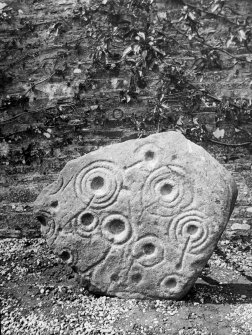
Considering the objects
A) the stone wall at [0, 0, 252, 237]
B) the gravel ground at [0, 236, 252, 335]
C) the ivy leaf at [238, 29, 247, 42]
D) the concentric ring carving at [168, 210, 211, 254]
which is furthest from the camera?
the stone wall at [0, 0, 252, 237]

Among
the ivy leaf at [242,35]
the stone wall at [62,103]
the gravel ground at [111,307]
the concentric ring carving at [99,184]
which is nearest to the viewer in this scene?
the gravel ground at [111,307]

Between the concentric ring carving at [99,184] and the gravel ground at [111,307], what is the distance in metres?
0.69

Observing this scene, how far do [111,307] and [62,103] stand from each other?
6.90 feet

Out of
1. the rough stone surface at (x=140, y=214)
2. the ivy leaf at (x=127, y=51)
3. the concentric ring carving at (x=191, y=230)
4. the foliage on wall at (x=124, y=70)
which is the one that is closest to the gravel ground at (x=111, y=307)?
the rough stone surface at (x=140, y=214)

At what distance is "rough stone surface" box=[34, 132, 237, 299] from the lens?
286 centimetres

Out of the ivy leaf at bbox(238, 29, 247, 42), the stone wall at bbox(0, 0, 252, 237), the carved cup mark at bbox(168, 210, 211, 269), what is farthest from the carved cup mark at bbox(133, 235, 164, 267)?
the ivy leaf at bbox(238, 29, 247, 42)

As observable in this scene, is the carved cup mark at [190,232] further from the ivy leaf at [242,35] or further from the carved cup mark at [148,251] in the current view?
the ivy leaf at [242,35]

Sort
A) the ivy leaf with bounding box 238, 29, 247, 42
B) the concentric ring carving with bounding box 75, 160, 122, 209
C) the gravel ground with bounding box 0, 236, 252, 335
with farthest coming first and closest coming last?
the ivy leaf with bounding box 238, 29, 247, 42 < the concentric ring carving with bounding box 75, 160, 122, 209 < the gravel ground with bounding box 0, 236, 252, 335

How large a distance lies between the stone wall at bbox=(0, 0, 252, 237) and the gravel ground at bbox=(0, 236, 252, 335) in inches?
34.6

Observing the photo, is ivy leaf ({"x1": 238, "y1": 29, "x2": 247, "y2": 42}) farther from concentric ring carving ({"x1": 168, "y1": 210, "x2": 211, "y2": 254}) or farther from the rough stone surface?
concentric ring carving ({"x1": 168, "y1": 210, "x2": 211, "y2": 254})

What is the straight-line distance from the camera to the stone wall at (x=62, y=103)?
402 centimetres

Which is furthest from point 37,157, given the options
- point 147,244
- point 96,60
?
point 147,244

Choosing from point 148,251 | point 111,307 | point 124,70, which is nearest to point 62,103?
point 124,70

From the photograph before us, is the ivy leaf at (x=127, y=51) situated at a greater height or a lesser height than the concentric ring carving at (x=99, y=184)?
greater
